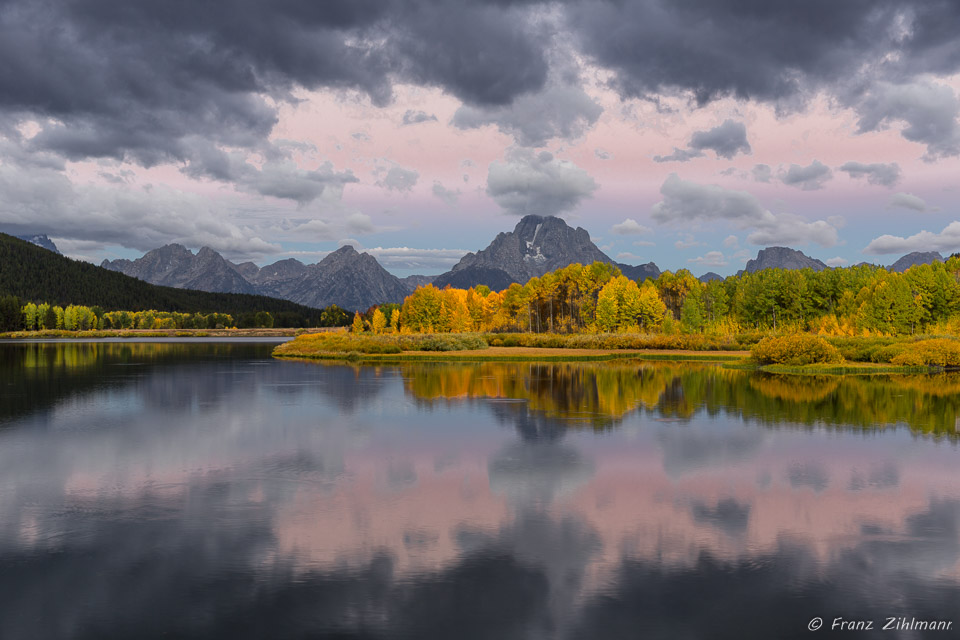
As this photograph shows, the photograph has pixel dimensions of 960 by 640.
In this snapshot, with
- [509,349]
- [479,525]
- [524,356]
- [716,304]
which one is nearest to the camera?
[479,525]

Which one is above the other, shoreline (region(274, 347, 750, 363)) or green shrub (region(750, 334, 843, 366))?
green shrub (region(750, 334, 843, 366))

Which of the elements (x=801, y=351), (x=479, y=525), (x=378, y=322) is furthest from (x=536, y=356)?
(x=378, y=322)

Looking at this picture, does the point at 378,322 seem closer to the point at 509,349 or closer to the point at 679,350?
the point at 509,349

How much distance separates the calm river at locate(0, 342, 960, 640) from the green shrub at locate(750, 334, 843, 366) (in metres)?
29.3

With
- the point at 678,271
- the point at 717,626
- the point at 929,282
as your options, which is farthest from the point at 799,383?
the point at 678,271

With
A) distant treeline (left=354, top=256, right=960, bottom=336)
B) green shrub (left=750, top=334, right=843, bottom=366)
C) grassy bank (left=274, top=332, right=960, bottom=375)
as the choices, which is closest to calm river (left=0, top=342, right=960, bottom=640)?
green shrub (left=750, top=334, right=843, bottom=366)

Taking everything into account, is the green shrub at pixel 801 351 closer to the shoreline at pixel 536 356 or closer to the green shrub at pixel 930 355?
the green shrub at pixel 930 355

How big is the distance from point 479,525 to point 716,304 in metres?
118

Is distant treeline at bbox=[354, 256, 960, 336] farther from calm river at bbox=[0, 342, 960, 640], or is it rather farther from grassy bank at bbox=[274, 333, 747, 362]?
calm river at bbox=[0, 342, 960, 640]

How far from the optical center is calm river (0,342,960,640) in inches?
391

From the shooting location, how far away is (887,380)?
158ft

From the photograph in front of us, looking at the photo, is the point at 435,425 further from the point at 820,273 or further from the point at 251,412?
the point at 820,273

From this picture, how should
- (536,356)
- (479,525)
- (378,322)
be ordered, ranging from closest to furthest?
(479,525) → (536,356) → (378,322)

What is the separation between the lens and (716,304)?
4791 inches
